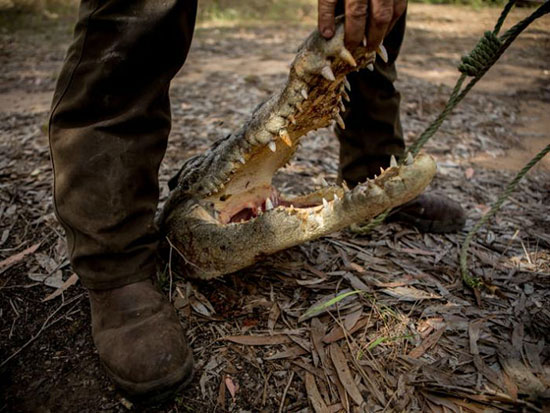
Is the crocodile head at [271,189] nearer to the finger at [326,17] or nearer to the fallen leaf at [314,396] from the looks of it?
the finger at [326,17]

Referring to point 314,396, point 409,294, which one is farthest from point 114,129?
point 409,294

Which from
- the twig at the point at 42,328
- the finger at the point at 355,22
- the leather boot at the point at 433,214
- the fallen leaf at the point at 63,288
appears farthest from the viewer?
the leather boot at the point at 433,214

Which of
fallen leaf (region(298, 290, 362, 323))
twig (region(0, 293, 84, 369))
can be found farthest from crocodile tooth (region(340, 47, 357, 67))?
twig (region(0, 293, 84, 369))

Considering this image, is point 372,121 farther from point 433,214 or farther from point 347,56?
point 347,56

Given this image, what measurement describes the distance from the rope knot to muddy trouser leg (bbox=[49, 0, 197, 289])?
105 centimetres

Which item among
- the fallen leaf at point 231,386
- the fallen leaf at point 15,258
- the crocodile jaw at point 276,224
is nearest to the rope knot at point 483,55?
the crocodile jaw at point 276,224

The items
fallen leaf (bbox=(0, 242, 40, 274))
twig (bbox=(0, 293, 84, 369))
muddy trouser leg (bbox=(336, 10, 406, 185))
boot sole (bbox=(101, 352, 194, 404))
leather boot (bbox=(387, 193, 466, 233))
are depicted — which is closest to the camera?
boot sole (bbox=(101, 352, 194, 404))

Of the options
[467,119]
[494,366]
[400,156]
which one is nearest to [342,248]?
[400,156]

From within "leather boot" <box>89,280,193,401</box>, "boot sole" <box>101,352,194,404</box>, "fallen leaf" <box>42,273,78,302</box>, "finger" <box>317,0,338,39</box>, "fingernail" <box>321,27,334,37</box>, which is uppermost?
"finger" <box>317,0,338,39</box>

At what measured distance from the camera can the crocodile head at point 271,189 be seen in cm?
117

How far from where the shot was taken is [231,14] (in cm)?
918

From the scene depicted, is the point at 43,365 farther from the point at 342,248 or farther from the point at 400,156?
the point at 400,156

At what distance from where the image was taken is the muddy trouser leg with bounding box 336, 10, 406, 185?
1914mm

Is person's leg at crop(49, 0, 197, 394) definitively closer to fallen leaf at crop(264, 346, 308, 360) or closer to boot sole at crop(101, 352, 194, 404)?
boot sole at crop(101, 352, 194, 404)
